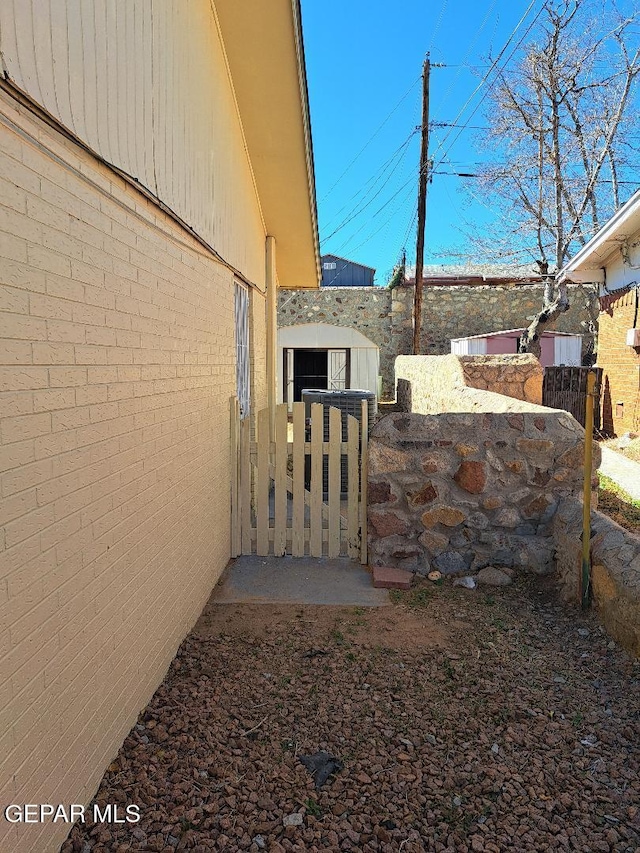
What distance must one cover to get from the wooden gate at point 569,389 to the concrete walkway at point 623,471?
269 cm

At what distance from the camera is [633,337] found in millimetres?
9703

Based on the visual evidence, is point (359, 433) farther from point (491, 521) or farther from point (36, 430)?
point (36, 430)

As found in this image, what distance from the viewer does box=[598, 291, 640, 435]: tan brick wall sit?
10.0m

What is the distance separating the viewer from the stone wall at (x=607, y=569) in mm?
3275

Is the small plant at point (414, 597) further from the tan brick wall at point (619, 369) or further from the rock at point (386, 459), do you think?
the tan brick wall at point (619, 369)

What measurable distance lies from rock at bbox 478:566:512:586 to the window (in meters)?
3.11

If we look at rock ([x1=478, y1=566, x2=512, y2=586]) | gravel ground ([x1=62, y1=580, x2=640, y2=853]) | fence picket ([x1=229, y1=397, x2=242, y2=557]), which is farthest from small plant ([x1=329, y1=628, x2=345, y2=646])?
fence picket ([x1=229, y1=397, x2=242, y2=557])

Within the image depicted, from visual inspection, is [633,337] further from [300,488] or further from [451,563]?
[300,488]

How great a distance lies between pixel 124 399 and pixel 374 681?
6.50 feet

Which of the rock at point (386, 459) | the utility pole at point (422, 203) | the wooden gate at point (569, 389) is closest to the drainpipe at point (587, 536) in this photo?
the rock at point (386, 459)

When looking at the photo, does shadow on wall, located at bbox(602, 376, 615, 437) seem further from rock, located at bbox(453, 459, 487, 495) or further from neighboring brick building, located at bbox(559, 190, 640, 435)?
rock, located at bbox(453, 459, 487, 495)

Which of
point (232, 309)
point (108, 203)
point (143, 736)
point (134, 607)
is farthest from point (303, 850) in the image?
point (232, 309)

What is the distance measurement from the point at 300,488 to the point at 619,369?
320 inches

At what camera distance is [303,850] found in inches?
81.2
